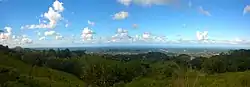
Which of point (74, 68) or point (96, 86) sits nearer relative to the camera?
point (96, 86)

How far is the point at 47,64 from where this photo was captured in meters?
134

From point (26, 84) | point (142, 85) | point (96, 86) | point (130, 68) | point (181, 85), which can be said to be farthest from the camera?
point (130, 68)

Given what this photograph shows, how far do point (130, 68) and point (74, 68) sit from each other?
23.1 meters

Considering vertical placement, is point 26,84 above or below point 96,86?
below

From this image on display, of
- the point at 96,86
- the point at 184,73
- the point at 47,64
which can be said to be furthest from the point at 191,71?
the point at 47,64

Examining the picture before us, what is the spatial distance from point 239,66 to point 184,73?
445ft

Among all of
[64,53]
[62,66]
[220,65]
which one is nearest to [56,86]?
[62,66]

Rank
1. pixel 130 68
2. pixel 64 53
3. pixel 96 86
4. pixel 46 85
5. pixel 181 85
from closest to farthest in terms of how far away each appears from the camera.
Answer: pixel 181 85 → pixel 96 86 → pixel 46 85 → pixel 130 68 → pixel 64 53

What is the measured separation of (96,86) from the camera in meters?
19.4

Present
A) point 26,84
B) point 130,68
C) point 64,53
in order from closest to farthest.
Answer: point 26,84
point 130,68
point 64,53

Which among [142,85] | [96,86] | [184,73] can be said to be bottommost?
[142,85]

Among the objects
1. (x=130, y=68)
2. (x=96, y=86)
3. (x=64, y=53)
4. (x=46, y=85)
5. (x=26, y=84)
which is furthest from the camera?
(x=64, y=53)

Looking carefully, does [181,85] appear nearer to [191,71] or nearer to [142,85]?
[191,71]

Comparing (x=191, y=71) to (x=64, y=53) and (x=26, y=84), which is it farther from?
(x=64, y=53)
